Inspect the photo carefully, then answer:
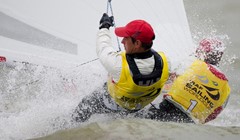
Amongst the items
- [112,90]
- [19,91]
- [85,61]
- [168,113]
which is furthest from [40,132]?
[85,61]

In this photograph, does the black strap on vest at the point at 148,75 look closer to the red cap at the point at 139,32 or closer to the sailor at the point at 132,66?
the sailor at the point at 132,66

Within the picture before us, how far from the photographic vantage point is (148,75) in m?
1.87

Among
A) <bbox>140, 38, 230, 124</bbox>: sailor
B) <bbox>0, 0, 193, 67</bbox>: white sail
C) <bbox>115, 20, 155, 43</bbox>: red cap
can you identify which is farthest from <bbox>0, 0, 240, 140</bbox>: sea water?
<bbox>115, 20, 155, 43</bbox>: red cap

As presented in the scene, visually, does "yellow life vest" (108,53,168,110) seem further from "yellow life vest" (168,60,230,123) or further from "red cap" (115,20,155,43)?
"yellow life vest" (168,60,230,123)

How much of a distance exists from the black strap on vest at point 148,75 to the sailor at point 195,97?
425 millimetres

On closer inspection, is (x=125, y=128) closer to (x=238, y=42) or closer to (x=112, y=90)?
(x=112, y=90)

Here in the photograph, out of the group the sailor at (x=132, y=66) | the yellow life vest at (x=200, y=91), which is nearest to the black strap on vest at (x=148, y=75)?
the sailor at (x=132, y=66)

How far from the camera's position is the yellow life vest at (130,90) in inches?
73.8

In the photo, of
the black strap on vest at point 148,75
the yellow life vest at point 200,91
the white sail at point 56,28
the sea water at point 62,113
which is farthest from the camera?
the white sail at point 56,28

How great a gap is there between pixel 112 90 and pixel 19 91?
0.71 m

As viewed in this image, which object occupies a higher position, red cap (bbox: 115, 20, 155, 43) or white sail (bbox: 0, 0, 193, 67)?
white sail (bbox: 0, 0, 193, 67)

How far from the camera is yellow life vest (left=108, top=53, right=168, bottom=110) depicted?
188 cm

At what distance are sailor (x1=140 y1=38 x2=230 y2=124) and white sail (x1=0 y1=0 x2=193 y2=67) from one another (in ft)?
3.05

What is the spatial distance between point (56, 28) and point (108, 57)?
1.06 meters
